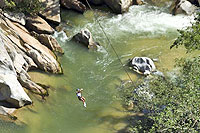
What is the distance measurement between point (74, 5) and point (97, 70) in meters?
8.95

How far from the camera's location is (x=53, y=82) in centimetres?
1970

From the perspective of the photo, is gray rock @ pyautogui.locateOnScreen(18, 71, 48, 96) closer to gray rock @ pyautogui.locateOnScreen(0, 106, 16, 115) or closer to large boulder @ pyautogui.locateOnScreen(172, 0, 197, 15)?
gray rock @ pyautogui.locateOnScreen(0, 106, 16, 115)

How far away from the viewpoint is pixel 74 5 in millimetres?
27812

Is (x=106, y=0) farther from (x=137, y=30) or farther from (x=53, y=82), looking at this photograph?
(x=53, y=82)

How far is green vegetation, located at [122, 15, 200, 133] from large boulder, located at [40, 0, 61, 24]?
990 cm

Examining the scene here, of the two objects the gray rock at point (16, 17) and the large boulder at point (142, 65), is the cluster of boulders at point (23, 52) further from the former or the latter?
the large boulder at point (142, 65)

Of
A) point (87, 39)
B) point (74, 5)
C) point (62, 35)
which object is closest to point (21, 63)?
point (87, 39)

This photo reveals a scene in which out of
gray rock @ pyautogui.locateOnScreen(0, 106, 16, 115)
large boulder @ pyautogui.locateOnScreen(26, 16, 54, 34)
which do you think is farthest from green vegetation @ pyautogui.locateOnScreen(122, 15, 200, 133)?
large boulder @ pyautogui.locateOnScreen(26, 16, 54, 34)

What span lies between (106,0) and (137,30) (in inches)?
192

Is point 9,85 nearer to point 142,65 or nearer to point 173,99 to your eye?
point 173,99

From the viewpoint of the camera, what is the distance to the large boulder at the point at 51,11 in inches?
1000

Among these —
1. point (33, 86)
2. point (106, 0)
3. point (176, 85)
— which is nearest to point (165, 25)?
point (106, 0)

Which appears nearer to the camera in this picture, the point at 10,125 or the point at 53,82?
A: the point at 10,125

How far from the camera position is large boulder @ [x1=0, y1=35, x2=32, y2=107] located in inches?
626
